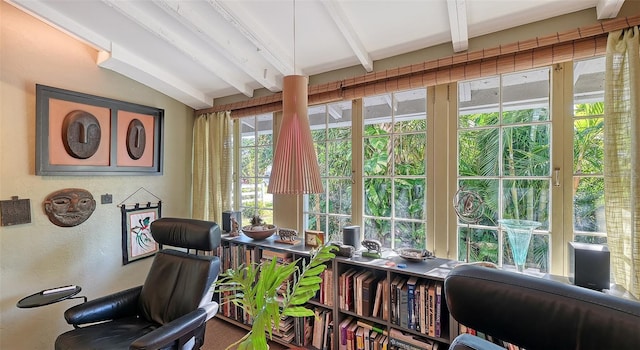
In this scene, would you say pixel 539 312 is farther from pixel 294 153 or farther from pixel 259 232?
pixel 259 232

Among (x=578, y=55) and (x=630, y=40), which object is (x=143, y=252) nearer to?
(x=578, y=55)

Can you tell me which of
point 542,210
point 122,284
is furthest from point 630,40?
point 122,284

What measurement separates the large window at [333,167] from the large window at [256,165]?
58 centimetres

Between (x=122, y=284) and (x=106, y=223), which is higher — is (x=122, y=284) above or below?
below

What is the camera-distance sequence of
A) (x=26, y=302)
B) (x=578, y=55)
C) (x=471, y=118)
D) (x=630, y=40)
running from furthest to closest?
(x=471, y=118) < (x=26, y=302) < (x=578, y=55) < (x=630, y=40)

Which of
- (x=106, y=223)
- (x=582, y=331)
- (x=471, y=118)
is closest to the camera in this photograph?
(x=582, y=331)

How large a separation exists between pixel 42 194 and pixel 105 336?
1337mm

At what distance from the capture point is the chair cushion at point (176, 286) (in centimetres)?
174

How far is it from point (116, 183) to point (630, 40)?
3814 mm

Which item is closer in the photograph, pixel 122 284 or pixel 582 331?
pixel 582 331

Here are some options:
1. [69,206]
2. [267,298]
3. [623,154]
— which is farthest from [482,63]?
[69,206]

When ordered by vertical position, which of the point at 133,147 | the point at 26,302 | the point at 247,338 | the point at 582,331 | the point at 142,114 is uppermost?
the point at 142,114

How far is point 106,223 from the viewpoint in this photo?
95.3 inches

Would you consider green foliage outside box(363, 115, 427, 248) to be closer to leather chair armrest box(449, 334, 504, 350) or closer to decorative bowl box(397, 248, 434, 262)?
decorative bowl box(397, 248, 434, 262)
